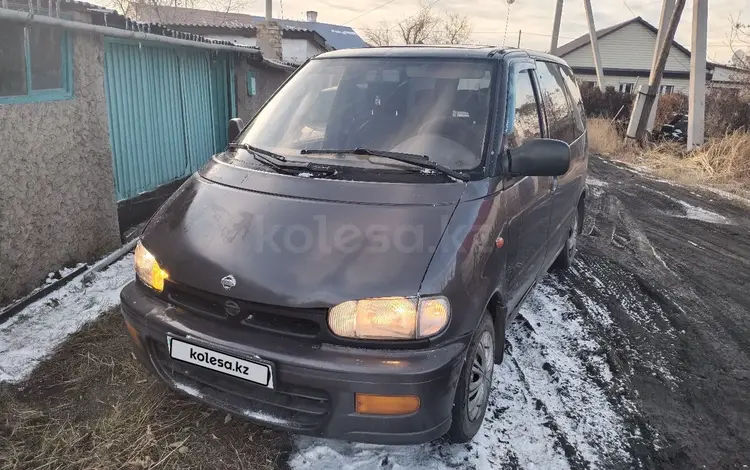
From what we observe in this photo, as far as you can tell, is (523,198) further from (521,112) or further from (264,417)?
(264,417)

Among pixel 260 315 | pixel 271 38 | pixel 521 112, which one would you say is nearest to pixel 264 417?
pixel 260 315

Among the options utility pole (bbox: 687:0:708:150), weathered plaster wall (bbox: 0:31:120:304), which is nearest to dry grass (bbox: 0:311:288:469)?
weathered plaster wall (bbox: 0:31:120:304)

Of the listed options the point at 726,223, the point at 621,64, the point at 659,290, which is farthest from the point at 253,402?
the point at 621,64

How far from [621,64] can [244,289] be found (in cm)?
4783

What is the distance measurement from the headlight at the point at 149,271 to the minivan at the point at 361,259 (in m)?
0.01

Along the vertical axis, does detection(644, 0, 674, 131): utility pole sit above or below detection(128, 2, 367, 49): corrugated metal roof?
below

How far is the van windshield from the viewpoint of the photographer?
2.91 metres

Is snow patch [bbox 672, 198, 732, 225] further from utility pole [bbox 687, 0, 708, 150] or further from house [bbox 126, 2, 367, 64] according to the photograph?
house [bbox 126, 2, 367, 64]

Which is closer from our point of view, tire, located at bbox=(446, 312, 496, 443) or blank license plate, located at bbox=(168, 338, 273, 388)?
blank license plate, located at bbox=(168, 338, 273, 388)

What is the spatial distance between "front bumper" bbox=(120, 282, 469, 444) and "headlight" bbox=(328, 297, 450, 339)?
7cm

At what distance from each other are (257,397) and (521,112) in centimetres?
229

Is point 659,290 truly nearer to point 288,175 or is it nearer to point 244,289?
point 288,175

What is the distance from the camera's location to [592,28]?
22484 mm

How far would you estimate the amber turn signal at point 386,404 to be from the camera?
2092 millimetres
